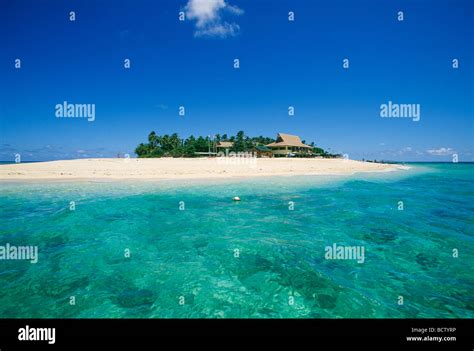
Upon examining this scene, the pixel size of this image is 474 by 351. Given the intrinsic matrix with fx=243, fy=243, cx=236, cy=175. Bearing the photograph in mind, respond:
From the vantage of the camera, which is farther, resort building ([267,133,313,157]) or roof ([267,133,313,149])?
roof ([267,133,313,149])

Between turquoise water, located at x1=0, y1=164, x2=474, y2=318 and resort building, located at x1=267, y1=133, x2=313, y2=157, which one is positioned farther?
resort building, located at x1=267, y1=133, x2=313, y2=157

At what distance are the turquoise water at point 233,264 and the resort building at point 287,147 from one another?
2330 inches

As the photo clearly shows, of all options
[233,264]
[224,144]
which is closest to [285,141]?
[224,144]

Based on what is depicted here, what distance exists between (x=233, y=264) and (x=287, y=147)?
69.4 meters

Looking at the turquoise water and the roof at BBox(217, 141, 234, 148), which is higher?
the roof at BBox(217, 141, 234, 148)

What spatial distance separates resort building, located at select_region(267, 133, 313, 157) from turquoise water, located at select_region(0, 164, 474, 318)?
59182mm

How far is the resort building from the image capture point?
7312 cm

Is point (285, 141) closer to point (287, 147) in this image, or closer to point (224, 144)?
point (287, 147)

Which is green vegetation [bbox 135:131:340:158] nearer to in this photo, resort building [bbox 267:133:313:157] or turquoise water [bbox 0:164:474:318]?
resort building [bbox 267:133:313:157]

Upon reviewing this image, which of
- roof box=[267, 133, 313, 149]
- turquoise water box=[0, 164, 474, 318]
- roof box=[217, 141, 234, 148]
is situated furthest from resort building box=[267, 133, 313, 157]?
turquoise water box=[0, 164, 474, 318]

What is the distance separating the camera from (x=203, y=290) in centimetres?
616

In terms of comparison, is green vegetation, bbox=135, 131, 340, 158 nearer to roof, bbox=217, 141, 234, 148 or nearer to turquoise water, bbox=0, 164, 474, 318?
roof, bbox=217, 141, 234, 148

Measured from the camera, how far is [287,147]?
74250 mm
